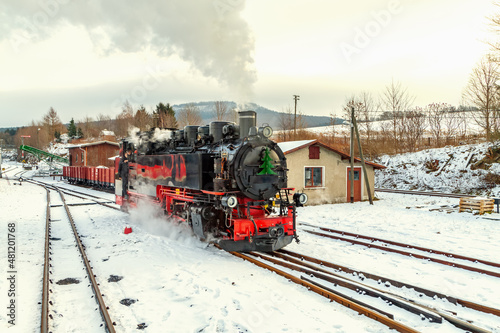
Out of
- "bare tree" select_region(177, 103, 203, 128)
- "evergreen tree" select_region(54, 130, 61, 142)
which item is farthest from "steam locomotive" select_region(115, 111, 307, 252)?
"evergreen tree" select_region(54, 130, 61, 142)

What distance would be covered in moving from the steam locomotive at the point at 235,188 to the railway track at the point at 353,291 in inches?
21.9

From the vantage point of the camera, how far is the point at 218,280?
6293mm

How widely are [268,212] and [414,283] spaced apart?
141 inches

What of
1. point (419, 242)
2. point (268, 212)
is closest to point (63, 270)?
point (268, 212)

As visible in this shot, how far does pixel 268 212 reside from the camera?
8352 mm

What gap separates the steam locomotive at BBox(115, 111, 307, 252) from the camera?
24.6ft

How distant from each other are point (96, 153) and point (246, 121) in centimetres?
3609

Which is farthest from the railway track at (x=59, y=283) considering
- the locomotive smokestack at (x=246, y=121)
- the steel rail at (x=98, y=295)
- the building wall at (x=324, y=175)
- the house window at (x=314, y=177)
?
the house window at (x=314, y=177)

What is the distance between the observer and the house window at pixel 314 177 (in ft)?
57.9

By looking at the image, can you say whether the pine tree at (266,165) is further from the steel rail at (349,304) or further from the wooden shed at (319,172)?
the wooden shed at (319,172)

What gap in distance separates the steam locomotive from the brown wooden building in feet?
109

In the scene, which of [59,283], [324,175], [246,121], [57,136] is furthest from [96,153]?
[57,136]

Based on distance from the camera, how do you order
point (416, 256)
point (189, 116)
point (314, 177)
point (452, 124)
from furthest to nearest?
point (452, 124) → point (189, 116) → point (314, 177) → point (416, 256)

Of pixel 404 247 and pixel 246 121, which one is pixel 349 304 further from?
pixel 246 121
